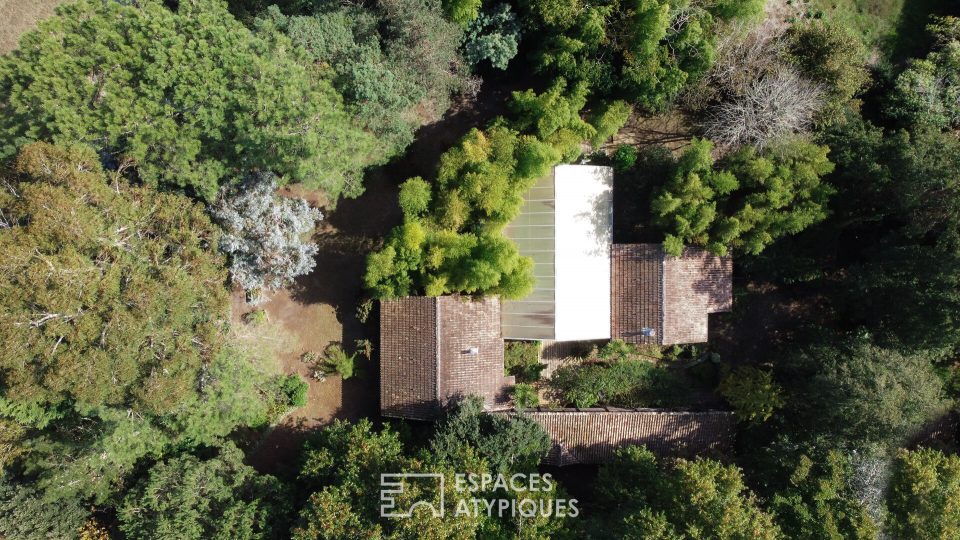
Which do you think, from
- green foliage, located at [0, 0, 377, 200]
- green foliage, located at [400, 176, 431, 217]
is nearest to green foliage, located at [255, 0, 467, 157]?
green foliage, located at [0, 0, 377, 200]

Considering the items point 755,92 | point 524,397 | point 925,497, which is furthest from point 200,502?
point 755,92

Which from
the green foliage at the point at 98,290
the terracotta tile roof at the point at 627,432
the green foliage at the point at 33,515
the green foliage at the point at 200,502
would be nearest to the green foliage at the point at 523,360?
the terracotta tile roof at the point at 627,432

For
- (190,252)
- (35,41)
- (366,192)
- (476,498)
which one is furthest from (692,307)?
(35,41)

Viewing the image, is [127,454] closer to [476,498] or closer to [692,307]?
[476,498]

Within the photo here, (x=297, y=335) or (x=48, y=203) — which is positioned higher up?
(x=48, y=203)

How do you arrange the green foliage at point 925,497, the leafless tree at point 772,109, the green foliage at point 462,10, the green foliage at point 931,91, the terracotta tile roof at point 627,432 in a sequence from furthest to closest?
the terracotta tile roof at point 627,432, the green foliage at point 931,91, the leafless tree at point 772,109, the green foliage at point 462,10, the green foliage at point 925,497

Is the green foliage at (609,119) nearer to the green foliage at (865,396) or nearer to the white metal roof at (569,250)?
the white metal roof at (569,250)
